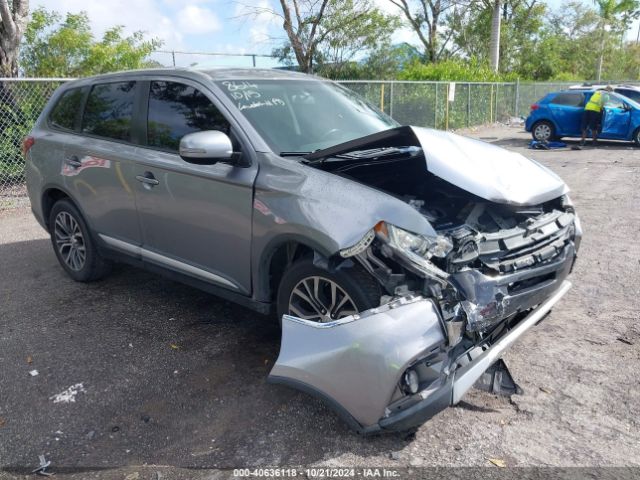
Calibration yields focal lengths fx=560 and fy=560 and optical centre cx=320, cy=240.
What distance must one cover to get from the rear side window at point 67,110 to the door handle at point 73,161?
32 cm

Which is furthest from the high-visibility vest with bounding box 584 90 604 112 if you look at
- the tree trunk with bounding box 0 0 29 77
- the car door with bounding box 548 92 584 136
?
the tree trunk with bounding box 0 0 29 77

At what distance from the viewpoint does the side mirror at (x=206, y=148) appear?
3.38m

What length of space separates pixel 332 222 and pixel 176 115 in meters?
1.76

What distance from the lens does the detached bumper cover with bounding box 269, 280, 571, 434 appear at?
2.58 m

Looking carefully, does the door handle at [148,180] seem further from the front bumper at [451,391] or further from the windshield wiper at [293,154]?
the front bumper at [451,391]

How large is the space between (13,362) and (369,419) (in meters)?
2.67

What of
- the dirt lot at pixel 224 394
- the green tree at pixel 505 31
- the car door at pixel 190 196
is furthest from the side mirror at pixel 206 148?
the green tree at pixel 505 31

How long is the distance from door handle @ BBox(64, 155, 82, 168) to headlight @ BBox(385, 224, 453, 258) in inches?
124

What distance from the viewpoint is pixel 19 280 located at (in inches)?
218

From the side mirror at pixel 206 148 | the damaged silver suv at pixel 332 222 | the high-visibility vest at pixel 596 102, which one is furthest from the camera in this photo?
the high-visibility vest at pixel 596 102

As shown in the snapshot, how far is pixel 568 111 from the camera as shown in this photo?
15.3 m

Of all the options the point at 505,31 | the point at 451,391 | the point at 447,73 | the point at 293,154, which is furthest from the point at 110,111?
the point at 505,31

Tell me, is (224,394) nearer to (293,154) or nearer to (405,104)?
(293,154)

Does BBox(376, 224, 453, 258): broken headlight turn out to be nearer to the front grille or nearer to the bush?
the front grille
